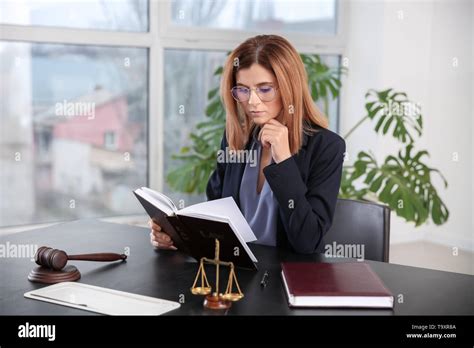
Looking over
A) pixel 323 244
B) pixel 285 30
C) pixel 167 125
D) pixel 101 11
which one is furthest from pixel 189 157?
pixel 323 244

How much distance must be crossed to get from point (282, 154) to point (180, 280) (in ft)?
1.86

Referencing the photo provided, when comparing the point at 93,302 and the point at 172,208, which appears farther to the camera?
the point at 172,208

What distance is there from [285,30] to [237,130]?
2260 mm

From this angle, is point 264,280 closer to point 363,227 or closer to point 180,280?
point 180,280

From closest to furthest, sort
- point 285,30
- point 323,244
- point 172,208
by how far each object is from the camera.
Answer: point 172,208 < point 323,244 < point 285,30

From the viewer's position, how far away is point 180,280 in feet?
5.61

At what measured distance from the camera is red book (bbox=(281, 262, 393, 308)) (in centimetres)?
149

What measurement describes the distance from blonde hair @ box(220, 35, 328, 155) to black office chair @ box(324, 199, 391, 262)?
10.9 inches

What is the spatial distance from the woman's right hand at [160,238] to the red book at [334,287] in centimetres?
44

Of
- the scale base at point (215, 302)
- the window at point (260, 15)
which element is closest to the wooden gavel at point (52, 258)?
the scale base at point (215, 302)

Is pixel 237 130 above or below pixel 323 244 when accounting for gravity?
above

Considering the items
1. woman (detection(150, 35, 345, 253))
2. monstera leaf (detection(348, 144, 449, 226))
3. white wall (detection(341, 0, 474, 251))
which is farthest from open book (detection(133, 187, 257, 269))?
white wall (detection(341, 0, 474, 251))

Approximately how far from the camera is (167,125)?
13.8ft
